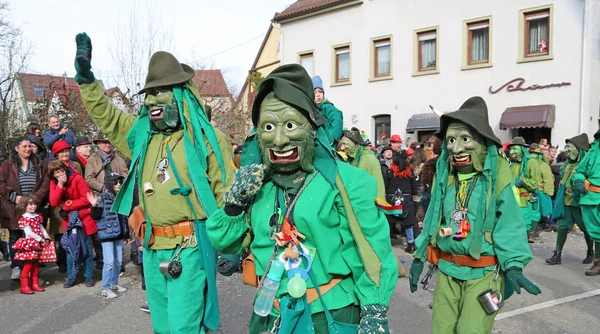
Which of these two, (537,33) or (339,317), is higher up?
(537,33)

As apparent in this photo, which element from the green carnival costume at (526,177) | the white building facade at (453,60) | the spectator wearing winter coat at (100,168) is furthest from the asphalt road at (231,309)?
the white building facade at (453,60)

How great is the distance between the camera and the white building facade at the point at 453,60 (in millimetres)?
15398

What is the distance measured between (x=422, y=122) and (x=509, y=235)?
1515cm

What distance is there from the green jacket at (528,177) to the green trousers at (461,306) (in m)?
6.50

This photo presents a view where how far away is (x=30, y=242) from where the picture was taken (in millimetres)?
6336

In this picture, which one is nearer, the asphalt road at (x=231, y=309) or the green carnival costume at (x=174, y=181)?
the green carnival costume at (x=174, y=181)

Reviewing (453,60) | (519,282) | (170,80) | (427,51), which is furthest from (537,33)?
(170,80)

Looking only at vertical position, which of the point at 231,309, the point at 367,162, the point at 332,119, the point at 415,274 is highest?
the point at 332,119

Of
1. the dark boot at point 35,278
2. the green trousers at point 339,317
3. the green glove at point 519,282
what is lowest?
the dark boot at point 35,278

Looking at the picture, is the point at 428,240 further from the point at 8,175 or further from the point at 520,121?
the point at 520,121

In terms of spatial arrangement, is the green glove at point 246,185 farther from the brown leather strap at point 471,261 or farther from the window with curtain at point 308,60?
the window with curtain at point 308,60

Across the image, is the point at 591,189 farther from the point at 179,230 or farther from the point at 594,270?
the point at 179,230

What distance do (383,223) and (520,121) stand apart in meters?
15.0

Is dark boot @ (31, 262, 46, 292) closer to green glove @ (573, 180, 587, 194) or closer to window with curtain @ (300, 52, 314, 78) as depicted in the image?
green glove @ (573, 180, 587, 194)
